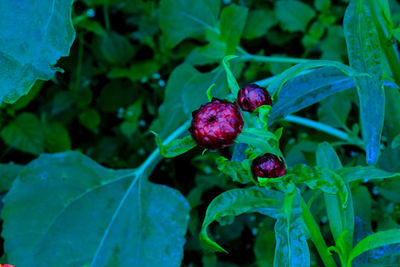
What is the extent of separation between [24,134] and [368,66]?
0.84 metres

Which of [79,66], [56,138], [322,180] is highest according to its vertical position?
[322,180]

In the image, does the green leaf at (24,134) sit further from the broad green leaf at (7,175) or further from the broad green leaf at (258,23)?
the broad green leaf at (258,23)

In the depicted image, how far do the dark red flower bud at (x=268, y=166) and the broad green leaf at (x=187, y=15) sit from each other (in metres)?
0.58

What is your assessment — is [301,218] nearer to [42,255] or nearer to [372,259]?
[372,259]

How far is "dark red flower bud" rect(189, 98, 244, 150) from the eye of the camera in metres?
0.51

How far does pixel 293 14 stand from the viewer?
1.31 meters

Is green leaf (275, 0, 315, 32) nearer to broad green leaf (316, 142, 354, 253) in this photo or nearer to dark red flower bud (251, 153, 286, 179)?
broad green leaf (316, 142, 354, 253)

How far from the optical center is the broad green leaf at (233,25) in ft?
3.19

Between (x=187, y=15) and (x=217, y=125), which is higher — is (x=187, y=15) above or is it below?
below

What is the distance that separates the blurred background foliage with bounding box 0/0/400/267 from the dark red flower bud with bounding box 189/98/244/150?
0.48m

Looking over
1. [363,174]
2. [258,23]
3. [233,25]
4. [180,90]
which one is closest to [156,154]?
[180,90]

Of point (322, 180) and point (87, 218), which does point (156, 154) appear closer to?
point (87, 218)

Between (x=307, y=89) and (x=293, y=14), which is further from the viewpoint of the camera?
→ (x=293, y=14)

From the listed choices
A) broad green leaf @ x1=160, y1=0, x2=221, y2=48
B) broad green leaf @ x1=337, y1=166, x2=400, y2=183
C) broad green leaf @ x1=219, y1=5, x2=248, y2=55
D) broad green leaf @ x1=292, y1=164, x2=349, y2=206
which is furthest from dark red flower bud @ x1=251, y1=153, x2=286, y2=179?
broad green leaf @ x1=160, y1=0, x2=221, y2=48
